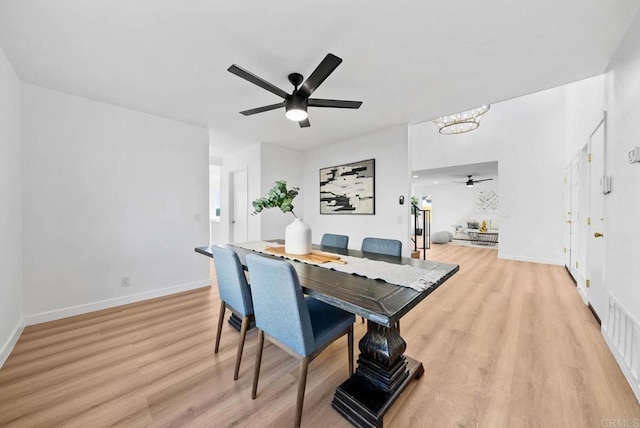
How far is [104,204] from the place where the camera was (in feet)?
9.14

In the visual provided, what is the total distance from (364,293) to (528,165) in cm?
598

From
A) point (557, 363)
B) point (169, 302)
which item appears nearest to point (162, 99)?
point (169, 302)

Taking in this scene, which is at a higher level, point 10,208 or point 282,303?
point 10,208

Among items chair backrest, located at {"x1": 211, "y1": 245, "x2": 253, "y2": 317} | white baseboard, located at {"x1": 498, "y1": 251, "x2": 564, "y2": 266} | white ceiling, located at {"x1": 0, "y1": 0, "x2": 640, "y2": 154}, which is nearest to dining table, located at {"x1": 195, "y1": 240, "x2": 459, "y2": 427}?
chair backrest, located at {"x1": 211, "y1": 245, "x2": 253, "y2": 317}

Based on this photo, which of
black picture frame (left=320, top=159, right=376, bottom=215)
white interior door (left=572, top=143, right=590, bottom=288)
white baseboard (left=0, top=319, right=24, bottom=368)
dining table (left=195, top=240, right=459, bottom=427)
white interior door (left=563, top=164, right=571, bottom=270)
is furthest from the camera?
white interior door (left=563, top=164, right=571, bottom=270)

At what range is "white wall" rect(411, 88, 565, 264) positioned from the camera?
485 centimetres

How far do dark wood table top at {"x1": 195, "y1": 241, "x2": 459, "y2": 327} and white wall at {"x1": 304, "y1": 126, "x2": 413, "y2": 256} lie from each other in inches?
82.0

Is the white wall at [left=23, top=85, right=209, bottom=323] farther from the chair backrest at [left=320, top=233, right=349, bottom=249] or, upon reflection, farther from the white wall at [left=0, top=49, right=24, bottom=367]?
the chair backrest at [left=320, top=233, right=349, bottom=249]

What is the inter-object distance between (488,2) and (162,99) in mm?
3064

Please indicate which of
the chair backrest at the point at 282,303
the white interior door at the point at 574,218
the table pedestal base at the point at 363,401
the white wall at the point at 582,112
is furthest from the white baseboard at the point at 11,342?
the white interior door at the point at 574,218

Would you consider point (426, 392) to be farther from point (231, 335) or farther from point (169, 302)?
point (169, 302)

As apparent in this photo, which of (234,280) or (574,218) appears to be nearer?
(234,280)

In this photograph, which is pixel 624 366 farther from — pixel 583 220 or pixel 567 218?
pixel 567 218

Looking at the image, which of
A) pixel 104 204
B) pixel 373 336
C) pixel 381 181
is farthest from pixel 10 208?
pixel 381 181
